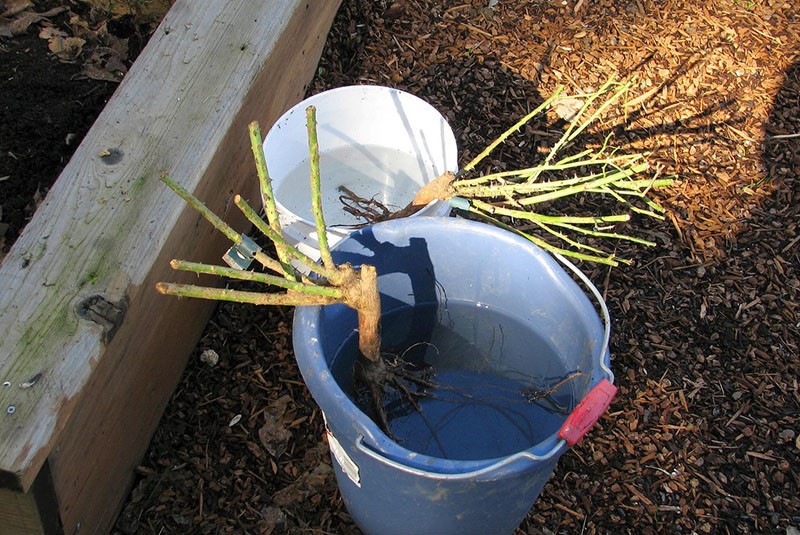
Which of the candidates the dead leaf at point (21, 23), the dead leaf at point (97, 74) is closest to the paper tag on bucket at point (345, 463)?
the dead leaf at point (97, 74)

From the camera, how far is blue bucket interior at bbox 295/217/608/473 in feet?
5.39

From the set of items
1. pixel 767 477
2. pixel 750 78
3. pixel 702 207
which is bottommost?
pixel 767 477

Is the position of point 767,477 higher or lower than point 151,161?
lower

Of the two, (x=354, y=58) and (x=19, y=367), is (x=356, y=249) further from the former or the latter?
(x=354, y=58)

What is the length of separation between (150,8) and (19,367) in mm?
1410

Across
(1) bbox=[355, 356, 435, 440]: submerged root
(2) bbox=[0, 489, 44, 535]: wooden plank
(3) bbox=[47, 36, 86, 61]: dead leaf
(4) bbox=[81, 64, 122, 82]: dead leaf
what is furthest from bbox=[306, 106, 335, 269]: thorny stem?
(3) bbox=[47, 36, 86, 61]: dead leaf

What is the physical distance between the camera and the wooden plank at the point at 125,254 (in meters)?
1.50

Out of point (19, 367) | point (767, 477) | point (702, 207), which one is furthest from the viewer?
point (702, 207)

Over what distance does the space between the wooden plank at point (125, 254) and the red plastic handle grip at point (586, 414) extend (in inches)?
35.6

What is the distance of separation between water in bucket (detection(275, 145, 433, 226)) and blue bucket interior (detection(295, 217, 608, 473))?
54 cm

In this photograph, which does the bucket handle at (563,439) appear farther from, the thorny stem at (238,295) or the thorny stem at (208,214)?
the thorny stem at (208,214)

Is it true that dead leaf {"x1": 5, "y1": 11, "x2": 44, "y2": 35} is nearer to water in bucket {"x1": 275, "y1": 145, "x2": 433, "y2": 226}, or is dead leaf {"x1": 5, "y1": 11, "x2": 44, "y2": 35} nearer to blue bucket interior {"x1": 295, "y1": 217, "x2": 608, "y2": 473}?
water in bucket {"x1": 275, "y1": 145, "x2": 433, "y2": 226}

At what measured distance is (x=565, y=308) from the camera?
1.62 m

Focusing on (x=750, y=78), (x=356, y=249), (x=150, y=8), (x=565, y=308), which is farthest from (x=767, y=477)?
(x=150, y=8)
